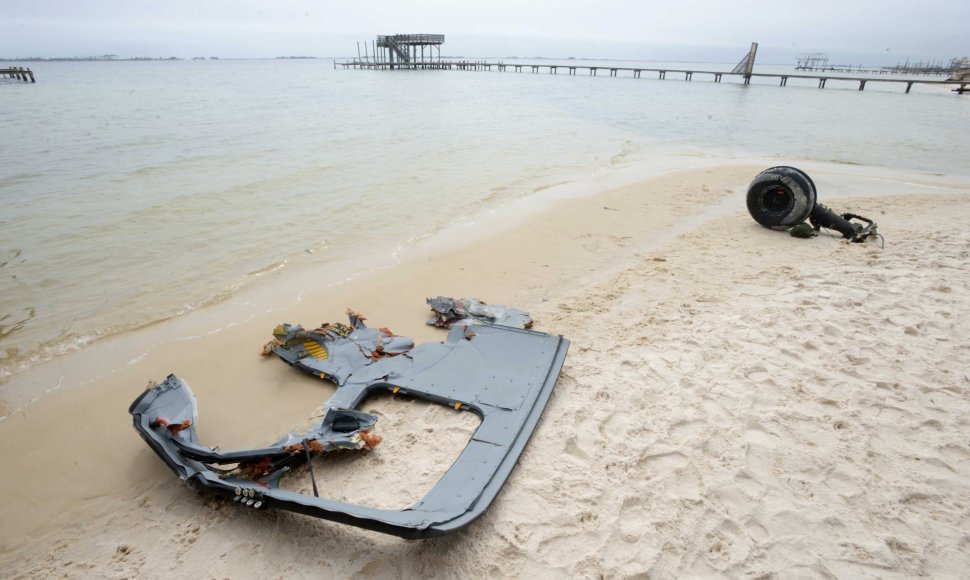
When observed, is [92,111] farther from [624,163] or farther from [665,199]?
[665,199]

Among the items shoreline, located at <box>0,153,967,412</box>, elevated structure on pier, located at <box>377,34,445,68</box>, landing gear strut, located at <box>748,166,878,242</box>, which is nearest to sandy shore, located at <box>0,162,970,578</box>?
shoreline, located at <box>0,153,967,412</box>

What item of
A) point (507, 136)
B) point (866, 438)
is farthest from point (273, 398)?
point (507, 136)

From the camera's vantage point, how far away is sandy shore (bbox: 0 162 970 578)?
2666 millimetres

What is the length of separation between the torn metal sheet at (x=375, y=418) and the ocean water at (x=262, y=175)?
2.50 metres

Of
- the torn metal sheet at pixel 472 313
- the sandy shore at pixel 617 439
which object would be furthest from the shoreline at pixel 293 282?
the torn metal sheet at pixel 472 313

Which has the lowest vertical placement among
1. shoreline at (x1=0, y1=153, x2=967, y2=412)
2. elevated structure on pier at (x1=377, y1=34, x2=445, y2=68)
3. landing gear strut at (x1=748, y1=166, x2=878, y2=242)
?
shoreline at (x1=0, y1=153, x2=967, y2=412)

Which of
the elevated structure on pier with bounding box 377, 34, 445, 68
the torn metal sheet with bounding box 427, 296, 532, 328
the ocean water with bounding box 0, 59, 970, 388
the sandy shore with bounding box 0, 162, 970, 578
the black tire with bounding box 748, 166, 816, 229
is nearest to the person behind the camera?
the sandy shore with bounding box 0, 162, 970, 578

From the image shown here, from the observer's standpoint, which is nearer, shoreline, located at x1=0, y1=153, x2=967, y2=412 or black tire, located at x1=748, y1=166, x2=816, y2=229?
shoreline, located at x1=0, y1=153, x2=967, y2=412

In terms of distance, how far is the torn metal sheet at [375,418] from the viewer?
9.04 feet

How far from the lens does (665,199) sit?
10664 millimetres

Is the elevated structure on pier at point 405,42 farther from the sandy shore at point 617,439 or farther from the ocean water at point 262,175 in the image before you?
the sandy shore at point 617,439

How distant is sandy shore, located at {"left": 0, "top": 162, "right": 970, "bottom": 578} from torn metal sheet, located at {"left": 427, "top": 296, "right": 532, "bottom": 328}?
10.6 inches

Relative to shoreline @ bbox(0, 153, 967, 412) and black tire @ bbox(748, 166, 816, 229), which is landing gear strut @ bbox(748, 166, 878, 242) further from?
shoreline @ bbox(0, 153, 967, 412)

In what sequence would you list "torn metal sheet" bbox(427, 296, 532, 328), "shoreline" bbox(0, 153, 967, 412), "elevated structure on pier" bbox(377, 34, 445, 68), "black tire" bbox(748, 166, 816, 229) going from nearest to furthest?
"shoreline" bbox(0, 153, 967, 412) → "torn metal sheet" bbox(427, 296, 532, 328) → "black tire" bbox(748, 166, 816, 229) → "elevated structure on pier" bbox(377, 34, 445, 68)
